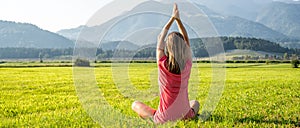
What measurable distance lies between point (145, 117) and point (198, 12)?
270 centimetres

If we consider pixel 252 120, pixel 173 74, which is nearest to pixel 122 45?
pixel 173 74

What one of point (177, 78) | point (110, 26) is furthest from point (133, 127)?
point (110, 26)

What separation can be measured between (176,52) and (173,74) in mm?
462

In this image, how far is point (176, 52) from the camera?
657 cm

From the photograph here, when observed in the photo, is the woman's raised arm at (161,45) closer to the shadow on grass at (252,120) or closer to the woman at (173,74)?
the woman at (173,74)

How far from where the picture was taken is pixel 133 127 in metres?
7.06

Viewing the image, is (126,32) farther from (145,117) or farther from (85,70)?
(145,117)

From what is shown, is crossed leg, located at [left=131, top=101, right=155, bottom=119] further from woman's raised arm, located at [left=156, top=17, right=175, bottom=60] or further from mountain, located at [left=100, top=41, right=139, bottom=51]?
mountain, located at [left=100, top=41, right=139, bottom=51]

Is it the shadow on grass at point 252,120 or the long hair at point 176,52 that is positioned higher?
the long hair at point 176,52

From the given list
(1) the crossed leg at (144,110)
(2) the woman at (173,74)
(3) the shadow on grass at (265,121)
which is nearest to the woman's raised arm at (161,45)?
(2) the woman at (173,74)

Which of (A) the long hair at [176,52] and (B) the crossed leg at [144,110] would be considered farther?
(B) the crossed leg at [144,110]

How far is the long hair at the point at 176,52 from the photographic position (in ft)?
21.5

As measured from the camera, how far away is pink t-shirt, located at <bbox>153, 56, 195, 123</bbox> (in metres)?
6.81

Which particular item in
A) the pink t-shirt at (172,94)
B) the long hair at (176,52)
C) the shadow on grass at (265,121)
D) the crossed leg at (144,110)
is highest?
the long hair at (176,52)
